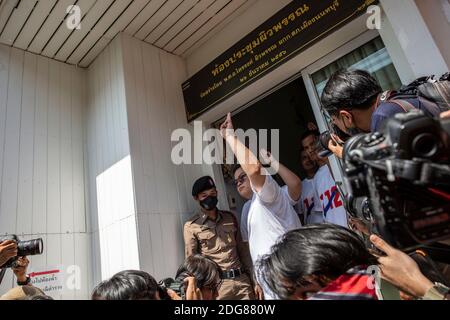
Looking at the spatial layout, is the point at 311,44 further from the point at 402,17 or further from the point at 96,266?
the point at 96,266

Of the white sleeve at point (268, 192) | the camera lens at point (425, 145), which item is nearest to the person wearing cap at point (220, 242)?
the white sleeve at point (268, 192)

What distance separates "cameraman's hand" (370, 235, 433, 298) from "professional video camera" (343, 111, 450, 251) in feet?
0.86

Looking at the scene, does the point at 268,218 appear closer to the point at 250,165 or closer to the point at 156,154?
the point at 250,165

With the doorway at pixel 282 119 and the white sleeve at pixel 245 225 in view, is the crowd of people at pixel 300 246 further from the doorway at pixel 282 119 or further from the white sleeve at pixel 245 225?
the doorway at pixel 282 119

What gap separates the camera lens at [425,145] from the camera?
24.6 inches

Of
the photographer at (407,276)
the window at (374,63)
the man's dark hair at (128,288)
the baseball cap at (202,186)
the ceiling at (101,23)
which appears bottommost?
the photographer at (407,276)

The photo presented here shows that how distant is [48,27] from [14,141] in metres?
1.03

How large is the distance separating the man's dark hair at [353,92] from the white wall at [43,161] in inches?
93.4

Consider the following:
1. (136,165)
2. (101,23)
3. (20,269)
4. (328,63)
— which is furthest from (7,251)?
(328,63)

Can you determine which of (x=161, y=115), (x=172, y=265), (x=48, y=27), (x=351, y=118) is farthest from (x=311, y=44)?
(x=48, y=27)

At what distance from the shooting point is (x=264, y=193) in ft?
5.22

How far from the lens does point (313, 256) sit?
82 centimetres

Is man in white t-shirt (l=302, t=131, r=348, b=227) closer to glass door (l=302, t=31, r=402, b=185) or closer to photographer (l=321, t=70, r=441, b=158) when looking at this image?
glass door (l=302, t=31, r=402, b=185)

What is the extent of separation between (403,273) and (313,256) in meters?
0.27
